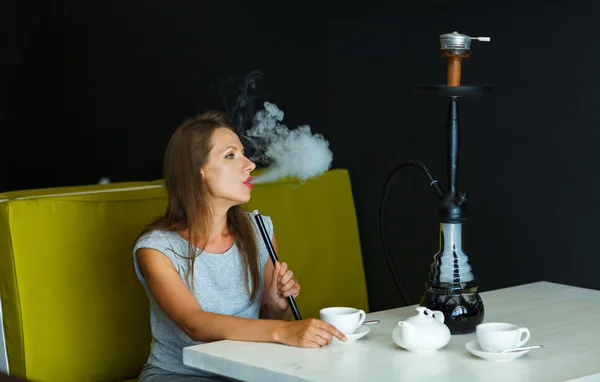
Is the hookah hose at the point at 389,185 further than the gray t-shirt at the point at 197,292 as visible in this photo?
No

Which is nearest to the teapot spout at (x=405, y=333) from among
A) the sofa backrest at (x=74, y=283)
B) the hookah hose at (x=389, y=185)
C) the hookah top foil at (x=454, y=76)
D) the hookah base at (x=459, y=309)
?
the hookah base at (x=459, y=309)

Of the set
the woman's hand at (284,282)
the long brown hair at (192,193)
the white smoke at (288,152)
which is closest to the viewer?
the woman's hand at (284,282)

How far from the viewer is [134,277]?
2359 mm

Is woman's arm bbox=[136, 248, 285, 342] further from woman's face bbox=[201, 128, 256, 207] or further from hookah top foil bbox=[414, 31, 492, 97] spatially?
hookah top foil bbox=[414, 31, 492, 97]

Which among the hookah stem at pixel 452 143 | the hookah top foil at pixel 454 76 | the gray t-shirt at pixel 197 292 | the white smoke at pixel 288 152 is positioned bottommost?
the gray t-shirt at pixel 197 292

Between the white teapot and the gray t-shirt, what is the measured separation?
1.92 feet

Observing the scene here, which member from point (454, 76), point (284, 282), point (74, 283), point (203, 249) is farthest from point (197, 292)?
point (454, 76)

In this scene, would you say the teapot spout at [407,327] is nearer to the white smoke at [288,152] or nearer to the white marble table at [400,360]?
the white marble table at [400,360]

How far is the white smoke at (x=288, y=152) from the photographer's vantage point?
261cm

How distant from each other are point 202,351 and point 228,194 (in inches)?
20.6

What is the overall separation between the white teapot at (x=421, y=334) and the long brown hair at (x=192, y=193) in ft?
2.01

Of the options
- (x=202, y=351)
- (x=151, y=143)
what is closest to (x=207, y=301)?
(x=202, y=351)

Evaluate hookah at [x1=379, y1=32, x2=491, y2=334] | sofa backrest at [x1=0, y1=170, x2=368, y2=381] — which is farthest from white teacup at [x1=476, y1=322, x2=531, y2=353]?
sofa backrest at [x1=0, y1=170, x2=368, y2=381]

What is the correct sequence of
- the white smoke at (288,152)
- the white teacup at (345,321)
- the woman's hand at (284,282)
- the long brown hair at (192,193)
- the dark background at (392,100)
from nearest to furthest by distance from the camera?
the white teacup at (345,321) < the woman's hand at (284,282) < the long brown hair at (192,193) < the dark background at (392,100) < the white smoke at (288,152)
